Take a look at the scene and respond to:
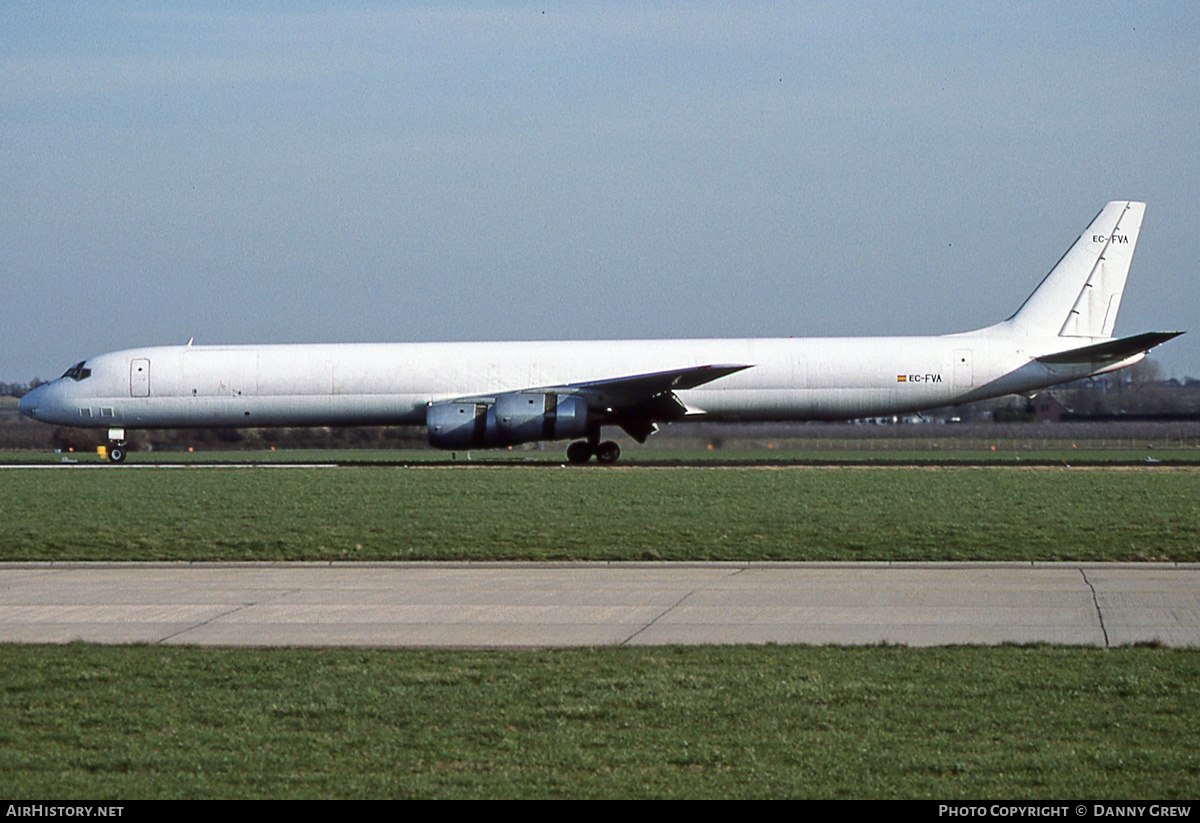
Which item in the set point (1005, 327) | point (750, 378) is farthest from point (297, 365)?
point (1005, 327)

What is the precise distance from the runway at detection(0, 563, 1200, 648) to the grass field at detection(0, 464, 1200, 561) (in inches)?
67.0

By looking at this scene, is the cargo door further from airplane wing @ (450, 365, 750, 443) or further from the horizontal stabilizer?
airplane wing @ (450, 365, 750, 443)

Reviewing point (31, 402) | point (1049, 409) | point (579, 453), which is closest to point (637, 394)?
point (579, 453)

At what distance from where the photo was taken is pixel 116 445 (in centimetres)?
4044

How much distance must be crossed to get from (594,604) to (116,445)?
31.8 meters

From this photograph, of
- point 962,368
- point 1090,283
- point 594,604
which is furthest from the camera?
point 1090,283

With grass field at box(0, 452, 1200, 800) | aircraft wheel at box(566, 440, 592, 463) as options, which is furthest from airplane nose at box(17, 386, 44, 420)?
grass field at box(0, 452, 1200, 800)

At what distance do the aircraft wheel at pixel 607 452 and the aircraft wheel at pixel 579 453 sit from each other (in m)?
0.29

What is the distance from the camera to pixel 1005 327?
37.8 meters

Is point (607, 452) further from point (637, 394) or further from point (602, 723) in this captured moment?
point (602, 723)

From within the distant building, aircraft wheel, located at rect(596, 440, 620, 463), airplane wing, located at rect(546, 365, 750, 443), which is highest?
airplane wing, located at rect(546, 365, 750, 443)

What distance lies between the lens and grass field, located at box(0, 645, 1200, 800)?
6141mm

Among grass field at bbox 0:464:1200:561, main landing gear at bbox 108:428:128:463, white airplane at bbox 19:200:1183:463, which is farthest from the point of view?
main landing gear at bbox 108:428:128:463

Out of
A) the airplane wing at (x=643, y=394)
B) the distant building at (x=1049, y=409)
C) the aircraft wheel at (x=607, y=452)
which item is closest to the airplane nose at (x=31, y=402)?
the airplane wing at (x=643, y=394)
